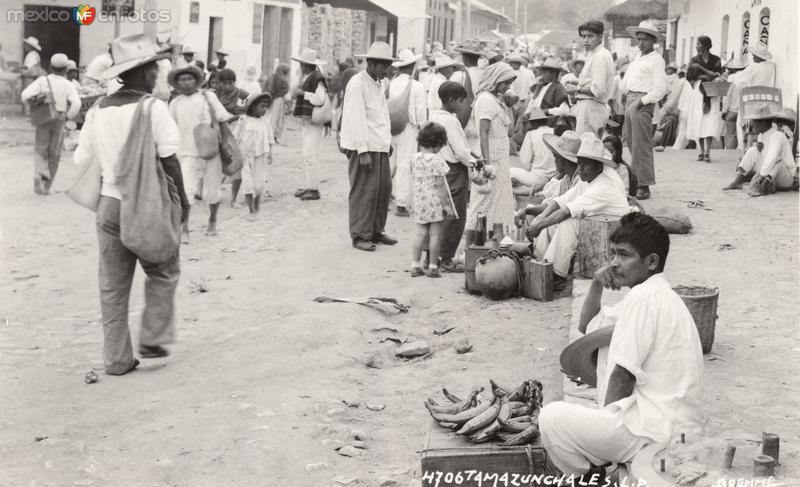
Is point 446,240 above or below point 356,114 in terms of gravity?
below

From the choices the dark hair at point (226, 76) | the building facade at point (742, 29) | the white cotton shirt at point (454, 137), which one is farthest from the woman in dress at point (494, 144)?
the building facade at point (742, 29)

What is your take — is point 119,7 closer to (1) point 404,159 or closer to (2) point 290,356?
(1) point 404,159

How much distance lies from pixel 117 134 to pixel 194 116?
15.6 feet

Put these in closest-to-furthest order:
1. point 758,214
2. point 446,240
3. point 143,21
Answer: point 446,240 → point 758,214 → point 143,21

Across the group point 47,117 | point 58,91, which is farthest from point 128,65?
point 58,91

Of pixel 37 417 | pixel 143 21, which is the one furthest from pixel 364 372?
pixel 143 21

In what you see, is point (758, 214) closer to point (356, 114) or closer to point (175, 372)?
point (356, 114)

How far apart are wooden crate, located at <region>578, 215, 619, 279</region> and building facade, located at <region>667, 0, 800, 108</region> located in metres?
7.70

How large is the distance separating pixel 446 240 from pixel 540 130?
8.99 ft

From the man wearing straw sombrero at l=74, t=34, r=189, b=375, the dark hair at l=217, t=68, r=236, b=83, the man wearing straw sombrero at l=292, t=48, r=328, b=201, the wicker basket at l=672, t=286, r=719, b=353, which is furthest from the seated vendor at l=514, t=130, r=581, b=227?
the dark hair at l=217, t=68, r=236, b=83

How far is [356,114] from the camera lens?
10312 mm

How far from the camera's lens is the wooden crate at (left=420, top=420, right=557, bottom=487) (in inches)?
185

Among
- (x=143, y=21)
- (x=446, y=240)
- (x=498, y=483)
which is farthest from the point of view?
(x=143, y=21)

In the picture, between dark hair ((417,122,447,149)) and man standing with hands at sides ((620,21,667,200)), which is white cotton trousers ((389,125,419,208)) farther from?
dark hair ((417,122,447,149))
